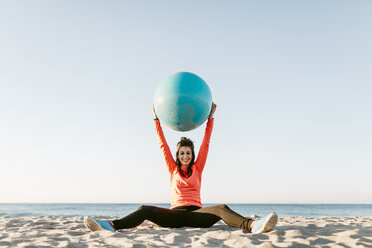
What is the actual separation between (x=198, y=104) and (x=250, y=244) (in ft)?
6.61

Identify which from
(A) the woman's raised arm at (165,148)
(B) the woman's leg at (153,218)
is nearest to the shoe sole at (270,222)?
(B) the woman's leg at (153,218)

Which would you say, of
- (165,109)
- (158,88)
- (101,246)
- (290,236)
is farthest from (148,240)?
(158,88)

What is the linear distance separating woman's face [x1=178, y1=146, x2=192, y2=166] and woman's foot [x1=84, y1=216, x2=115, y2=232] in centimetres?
133

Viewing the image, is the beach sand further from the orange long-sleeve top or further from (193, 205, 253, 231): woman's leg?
the orange long-sleeve top

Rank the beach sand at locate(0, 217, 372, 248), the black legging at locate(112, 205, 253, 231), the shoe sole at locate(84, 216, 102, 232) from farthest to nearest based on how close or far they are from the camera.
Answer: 1. the black legging at locate(112, 205, 253, 231)
2. the shoe sole at locate(84, 216, 102, 232)
3. the beach sand at locate(0, 217, 372, 248)

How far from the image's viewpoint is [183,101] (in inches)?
169

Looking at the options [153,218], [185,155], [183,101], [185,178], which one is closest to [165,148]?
[185,155]

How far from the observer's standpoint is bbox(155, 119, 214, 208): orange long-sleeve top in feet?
14.3

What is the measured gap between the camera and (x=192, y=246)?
3.13 metres

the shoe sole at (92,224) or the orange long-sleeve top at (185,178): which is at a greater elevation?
the orange long-sleeve top at (185,178)

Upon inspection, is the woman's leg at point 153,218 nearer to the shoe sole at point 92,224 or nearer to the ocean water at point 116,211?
the shoe sole at point 92,224

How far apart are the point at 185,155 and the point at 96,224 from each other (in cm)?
153

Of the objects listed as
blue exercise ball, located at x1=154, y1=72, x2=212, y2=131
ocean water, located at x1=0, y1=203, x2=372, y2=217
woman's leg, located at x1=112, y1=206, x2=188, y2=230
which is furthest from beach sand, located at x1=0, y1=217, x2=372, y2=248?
ocean water, located at x1=0, y1=203, x2=372, y2=217

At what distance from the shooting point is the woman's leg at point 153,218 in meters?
3.95
